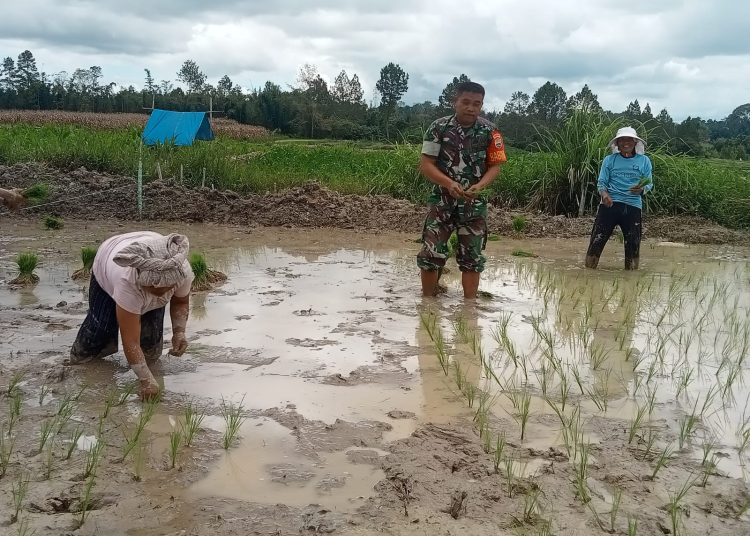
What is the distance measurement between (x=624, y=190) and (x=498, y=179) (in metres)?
4.66

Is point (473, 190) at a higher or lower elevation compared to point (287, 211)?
higher

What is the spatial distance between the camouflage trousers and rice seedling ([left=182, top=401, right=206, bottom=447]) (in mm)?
2701

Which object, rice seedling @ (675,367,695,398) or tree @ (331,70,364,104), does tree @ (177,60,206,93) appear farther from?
rice seedling @ (675,367,695,398)

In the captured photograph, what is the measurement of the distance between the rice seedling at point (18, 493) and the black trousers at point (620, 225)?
20.2 feet

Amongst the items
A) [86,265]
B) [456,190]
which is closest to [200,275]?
[86,265]

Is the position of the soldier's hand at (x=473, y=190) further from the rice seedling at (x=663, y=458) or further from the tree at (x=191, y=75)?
the tree at (x=191, y=75)

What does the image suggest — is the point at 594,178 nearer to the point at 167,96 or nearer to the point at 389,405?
the point at 389,405

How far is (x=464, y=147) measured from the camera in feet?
17.5

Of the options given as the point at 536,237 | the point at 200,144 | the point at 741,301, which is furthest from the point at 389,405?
the point at 200,144

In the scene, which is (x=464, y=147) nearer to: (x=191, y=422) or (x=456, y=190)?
(x=456, y=190)

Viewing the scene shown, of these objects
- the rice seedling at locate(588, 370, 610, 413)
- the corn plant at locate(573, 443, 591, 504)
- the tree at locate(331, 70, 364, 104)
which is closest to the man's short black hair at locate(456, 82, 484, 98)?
the rice seedling at locate(588, 370, 610, 413)

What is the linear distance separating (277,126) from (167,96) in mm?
8210

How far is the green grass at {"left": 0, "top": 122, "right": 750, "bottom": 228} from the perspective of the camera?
10.6 meters

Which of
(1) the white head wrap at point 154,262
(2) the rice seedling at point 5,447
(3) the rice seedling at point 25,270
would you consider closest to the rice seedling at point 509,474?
(1) the white head wrap at point 154,262
